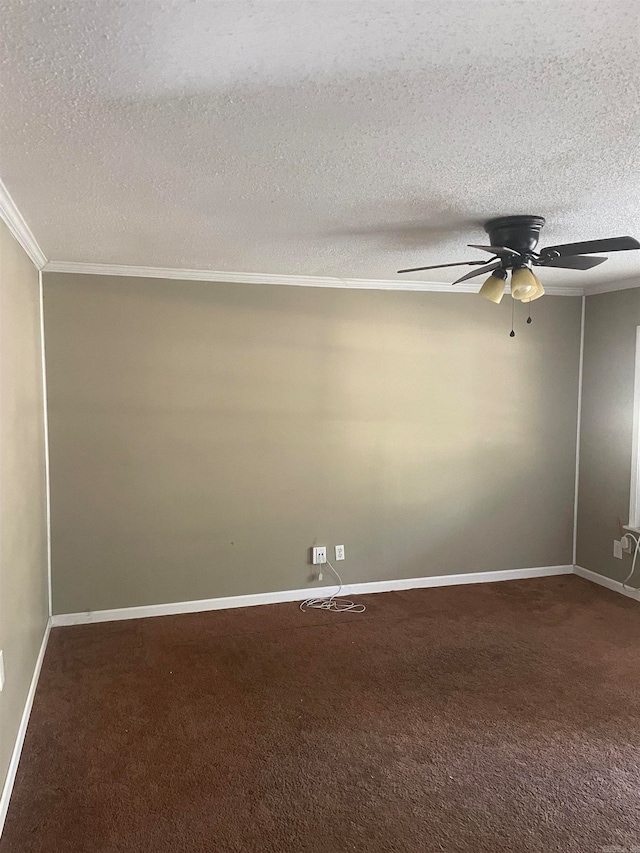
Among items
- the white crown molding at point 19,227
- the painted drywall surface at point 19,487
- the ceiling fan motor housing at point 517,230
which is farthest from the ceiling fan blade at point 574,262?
the painted drywall surface at point 19,487

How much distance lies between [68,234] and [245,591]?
8.26ft

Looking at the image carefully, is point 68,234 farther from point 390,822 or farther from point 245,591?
point 390,822

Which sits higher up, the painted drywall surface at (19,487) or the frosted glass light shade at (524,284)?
the frosted glass light shade at (524,284)

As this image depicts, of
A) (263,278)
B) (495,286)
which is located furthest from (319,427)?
(495,286)

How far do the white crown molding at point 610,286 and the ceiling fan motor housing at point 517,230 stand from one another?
6.29 feet

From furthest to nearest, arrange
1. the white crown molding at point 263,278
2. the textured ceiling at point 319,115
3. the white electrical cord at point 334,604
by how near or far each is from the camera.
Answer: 1. the white electrical cord at point 334,604
2. the white crown molding at point 263,278
3. the textured ceiling at point 319,115

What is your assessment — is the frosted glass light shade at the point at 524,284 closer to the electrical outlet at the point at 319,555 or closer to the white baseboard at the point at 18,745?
the electrical outlet at the point at 319,555

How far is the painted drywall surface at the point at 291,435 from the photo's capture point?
395cm

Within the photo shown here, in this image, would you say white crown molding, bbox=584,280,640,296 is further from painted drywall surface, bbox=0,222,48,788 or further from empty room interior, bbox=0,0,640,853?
painted drywall surface, bbox=0,222,48,788

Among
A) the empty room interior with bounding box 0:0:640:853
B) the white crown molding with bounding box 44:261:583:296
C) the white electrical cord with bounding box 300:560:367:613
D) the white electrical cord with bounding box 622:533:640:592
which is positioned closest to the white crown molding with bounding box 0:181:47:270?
the empty room interior with bounding box 0:0:640:853

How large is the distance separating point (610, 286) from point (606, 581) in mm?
2189

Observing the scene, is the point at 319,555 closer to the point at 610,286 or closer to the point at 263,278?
the point at 263,278

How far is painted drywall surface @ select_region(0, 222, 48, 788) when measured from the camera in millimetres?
2480

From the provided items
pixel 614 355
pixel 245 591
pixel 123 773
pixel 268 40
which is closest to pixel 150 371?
pixel 245 591
